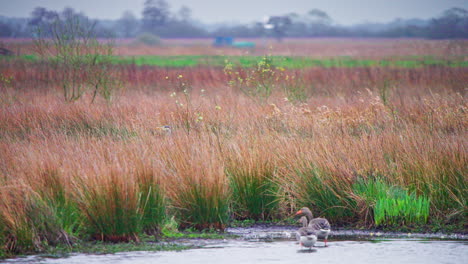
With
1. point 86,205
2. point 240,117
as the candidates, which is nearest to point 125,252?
point 86,205

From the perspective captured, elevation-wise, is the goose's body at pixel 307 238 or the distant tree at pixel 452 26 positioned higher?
the distant tree at pixel 452 26

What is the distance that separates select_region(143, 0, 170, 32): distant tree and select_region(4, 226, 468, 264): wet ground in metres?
150

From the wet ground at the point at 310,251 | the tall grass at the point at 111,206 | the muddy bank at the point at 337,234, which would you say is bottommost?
the muddy bank at the point at 337,234

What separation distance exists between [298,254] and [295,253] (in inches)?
1.8

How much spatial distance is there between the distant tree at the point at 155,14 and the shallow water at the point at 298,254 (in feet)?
495

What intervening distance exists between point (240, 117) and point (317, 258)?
7.83 metres

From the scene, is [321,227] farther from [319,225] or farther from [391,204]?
[391,204]

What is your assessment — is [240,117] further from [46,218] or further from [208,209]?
[46,218]

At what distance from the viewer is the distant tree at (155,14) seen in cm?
15788

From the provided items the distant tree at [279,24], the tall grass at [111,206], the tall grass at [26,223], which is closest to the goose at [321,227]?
the tall grass at [111,206]

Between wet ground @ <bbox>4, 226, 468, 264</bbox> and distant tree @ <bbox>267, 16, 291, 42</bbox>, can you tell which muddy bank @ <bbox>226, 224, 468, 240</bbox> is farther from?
distant tree @ <bbox>267, 16, 291, 42</bbox>

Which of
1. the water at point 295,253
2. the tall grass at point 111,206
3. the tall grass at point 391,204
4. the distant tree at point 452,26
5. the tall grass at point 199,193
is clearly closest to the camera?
the water at point 295,253

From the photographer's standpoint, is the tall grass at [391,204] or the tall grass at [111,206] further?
the tall grass at [391,204]

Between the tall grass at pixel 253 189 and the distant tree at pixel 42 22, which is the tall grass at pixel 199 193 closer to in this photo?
the tall grass at pixel 253 189
